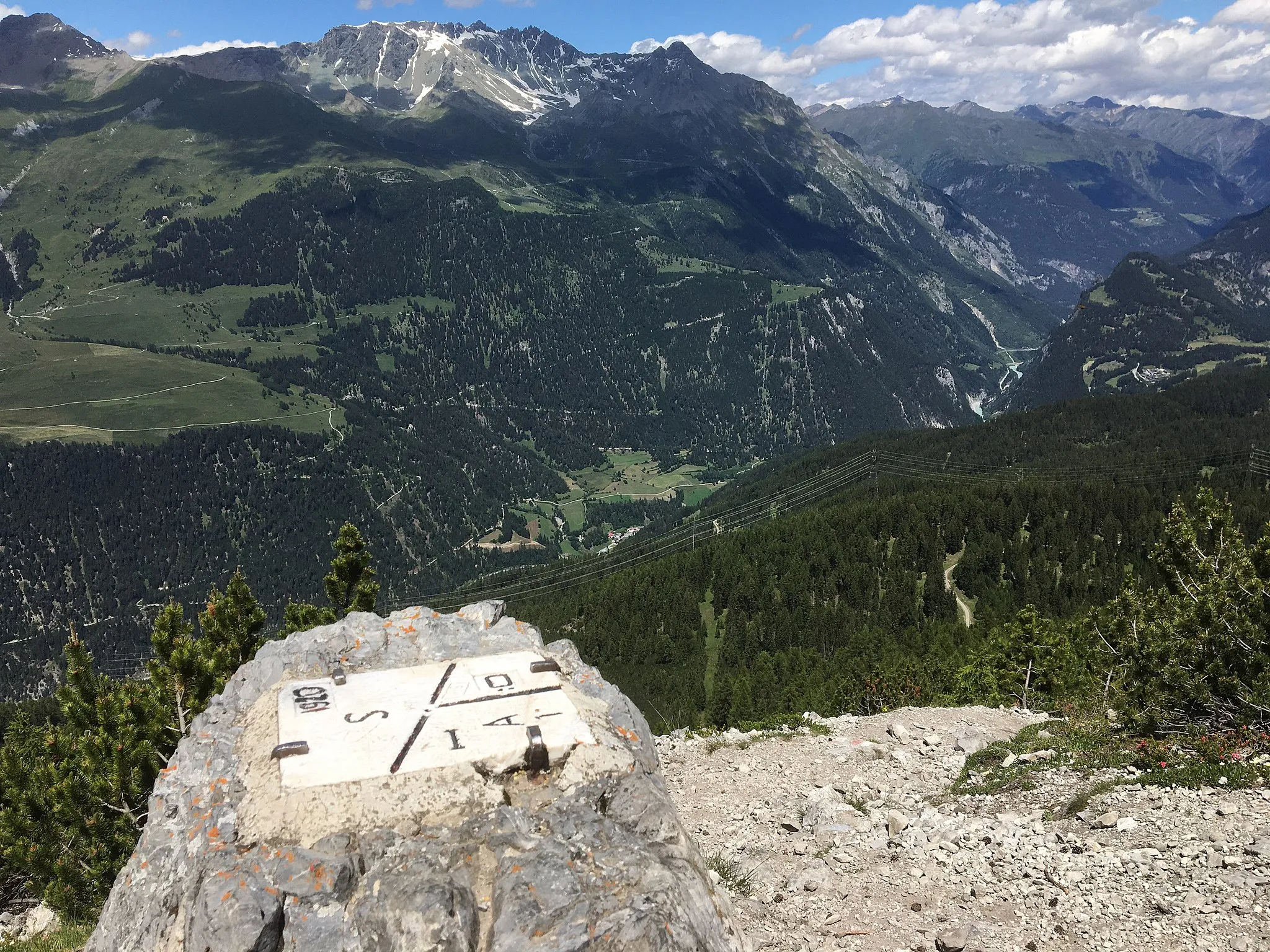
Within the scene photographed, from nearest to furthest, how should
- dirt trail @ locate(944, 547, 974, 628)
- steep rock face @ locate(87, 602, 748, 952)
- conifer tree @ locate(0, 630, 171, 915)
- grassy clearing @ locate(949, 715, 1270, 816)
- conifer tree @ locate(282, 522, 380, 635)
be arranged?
steep rock face @ locate(87, 602, 748, 952), grassy clearing @ locate(949, 715, 1270, 816), conifer tree @ locate(0, 630, 171, 915), conifer tree @ locate(282, 522, 380, 635), dirt trail @ locate(944, 547, 974, 628)

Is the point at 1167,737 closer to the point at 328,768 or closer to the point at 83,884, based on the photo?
the point at 328,768

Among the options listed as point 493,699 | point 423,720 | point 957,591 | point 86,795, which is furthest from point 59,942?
point 957,591

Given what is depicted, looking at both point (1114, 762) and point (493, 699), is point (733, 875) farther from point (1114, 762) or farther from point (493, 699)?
point (1114, 762)

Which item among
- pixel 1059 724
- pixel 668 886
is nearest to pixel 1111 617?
pixel 1059 724

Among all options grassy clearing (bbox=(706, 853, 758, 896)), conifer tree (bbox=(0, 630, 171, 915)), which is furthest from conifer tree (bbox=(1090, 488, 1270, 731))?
conifer tree (bbox=(0, 630, 171, 915))

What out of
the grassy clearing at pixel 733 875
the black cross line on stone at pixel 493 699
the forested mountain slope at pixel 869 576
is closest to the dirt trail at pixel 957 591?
the forested mountain slope at pixel 869 576

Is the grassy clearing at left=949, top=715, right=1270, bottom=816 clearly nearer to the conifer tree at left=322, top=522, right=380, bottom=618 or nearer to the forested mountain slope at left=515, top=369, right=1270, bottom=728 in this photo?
the conifer tree at left=322, top=522, right=380, bottom=618

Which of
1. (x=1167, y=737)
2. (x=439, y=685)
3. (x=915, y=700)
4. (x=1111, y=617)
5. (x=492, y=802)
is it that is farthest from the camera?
(x=915, y=700)
